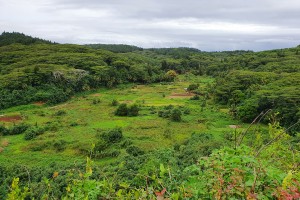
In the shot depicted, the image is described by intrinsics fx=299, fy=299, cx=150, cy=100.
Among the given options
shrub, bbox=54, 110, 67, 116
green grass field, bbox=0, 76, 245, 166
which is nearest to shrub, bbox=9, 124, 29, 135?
green grass field, bbox=0, 76, 245, 166

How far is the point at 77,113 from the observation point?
43.5 m

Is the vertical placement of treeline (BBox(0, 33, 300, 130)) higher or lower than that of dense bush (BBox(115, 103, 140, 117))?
higher

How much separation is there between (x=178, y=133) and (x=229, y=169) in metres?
30.0

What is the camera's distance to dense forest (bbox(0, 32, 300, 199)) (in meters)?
3.35

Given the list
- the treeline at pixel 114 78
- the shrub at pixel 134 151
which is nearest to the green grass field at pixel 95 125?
the shrub at pixel 134 151

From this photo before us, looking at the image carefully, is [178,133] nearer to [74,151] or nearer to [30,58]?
[74,151]

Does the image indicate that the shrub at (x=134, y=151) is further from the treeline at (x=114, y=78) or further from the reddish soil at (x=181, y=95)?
the reddish soil at (x=181, y=95)

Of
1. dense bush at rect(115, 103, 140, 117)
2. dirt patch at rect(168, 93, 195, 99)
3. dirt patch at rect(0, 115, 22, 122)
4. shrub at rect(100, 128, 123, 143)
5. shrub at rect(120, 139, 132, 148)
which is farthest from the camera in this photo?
dirt patch at rect(168, 93, 195, 99)

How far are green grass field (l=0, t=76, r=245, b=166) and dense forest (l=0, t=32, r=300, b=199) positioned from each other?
4.00 feet

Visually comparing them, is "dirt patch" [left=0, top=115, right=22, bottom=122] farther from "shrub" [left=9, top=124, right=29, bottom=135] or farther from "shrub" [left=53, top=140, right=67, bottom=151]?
"shrub" [left=53, top=140, right=67, bottom=151]

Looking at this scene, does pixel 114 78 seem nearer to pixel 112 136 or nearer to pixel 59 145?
pixel 112 136

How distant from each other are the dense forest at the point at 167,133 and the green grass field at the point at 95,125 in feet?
4.00

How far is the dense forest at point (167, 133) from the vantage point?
335 centimetres

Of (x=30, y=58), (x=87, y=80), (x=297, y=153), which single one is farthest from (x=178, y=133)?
(x=30, y=58)
